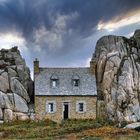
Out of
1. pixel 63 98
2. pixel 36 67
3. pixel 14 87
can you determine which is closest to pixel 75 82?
pixel 63 98

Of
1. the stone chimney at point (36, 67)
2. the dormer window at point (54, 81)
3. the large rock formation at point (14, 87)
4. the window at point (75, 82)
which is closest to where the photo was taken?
the large rock formation at point (14, 87)

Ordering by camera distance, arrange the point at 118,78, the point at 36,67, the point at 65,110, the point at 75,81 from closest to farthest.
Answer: the point at 65,110 < the point at 118,78 < the point at 75,81 < the point at 36,67

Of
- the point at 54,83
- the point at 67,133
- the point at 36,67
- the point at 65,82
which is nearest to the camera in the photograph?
the point at 67,133

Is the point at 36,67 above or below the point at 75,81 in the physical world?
above

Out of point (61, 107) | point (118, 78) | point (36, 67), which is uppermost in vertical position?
point (36, 67)

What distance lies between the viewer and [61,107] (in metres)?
75.2

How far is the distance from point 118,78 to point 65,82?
9308mm

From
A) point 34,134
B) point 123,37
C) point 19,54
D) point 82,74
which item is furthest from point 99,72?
point 34,134

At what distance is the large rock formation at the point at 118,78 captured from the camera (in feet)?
244

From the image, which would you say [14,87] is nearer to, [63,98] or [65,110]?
[63,98]

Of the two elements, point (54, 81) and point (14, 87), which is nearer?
point (14, 87)

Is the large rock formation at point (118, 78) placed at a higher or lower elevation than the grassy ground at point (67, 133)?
higher

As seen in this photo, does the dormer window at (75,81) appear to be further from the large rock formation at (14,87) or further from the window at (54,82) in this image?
the large rock formation at (14,87)

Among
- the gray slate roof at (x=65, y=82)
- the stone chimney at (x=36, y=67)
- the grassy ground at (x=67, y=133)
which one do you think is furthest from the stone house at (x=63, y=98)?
the grassy ground at (x=67, y=133)
